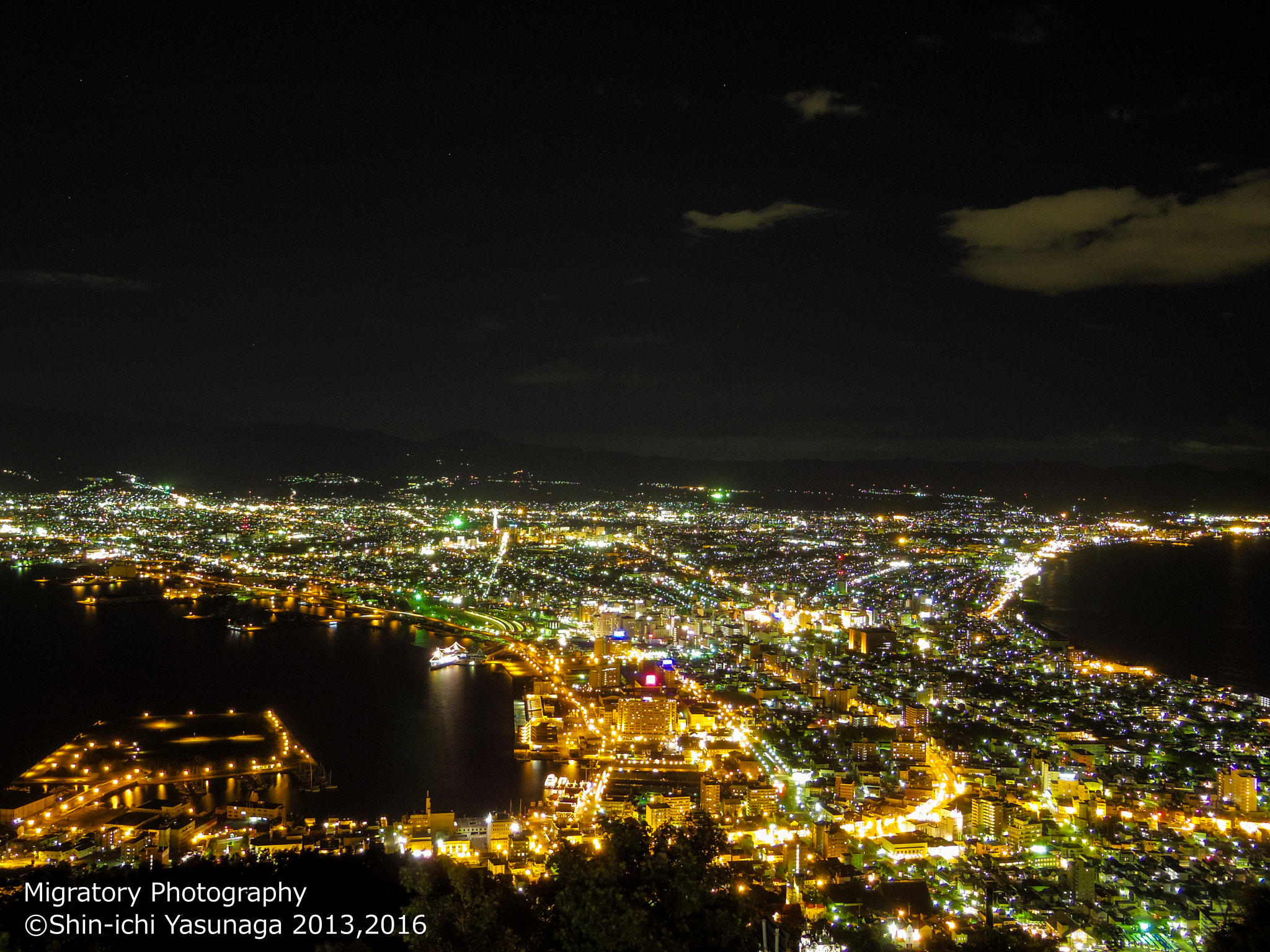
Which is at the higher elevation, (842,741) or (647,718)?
(647,718)

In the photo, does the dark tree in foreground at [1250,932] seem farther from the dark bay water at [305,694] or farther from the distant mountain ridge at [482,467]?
the distant mountain ridge at [482,467]

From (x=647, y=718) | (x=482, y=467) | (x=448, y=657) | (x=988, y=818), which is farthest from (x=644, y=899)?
(x=482, y=467)

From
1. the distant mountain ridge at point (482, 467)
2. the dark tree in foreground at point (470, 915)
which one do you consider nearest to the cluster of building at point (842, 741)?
the dark tree in foreground at point (470, 915)

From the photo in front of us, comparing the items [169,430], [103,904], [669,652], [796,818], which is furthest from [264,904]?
[169,430]

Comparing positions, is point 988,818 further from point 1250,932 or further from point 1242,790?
point 1250,932

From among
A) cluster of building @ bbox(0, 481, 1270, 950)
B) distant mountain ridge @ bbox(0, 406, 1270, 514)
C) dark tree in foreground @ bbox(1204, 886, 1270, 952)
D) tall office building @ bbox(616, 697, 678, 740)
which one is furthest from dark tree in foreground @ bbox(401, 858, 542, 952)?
distant mountain ridge @ bbox(0, 406, 1270, 514)

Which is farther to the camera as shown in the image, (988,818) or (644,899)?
(988,818)

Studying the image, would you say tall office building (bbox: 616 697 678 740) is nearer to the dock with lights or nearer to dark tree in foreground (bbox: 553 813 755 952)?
the dock with lights
